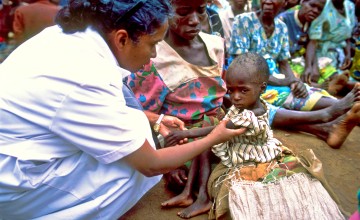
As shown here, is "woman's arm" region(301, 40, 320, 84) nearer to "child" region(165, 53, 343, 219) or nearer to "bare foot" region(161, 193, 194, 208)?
"child" region(165, 53, 343, 219)

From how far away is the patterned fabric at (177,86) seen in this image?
2.71 metres

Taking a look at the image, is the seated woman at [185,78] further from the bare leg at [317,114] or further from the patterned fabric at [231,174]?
the bare leg at [317,114]

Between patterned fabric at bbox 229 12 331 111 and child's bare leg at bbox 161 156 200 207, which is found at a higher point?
patterned fabric at bbox 229 12 331 111

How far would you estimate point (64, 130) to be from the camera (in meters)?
1.64

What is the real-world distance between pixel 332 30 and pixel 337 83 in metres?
0.72

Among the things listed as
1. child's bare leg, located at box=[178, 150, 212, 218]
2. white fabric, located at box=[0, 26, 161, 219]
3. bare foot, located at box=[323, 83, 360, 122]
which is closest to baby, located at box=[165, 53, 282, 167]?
child's bare leg, located at box=[178, 150, 212, 218]

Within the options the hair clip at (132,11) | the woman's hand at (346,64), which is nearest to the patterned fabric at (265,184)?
the hair clip at (132,11)

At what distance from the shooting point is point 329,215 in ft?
6.81

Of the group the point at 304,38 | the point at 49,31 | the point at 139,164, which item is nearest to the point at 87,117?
the point at 139,164

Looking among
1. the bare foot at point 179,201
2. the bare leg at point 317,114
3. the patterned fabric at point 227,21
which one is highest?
the patterned fabric at point 227,21

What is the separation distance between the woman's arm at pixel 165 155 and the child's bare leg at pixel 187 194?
518mm

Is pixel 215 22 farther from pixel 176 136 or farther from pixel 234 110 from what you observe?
pixel 176 136

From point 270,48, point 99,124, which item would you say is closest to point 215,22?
point 270,48

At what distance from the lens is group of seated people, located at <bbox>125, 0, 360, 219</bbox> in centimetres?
233
